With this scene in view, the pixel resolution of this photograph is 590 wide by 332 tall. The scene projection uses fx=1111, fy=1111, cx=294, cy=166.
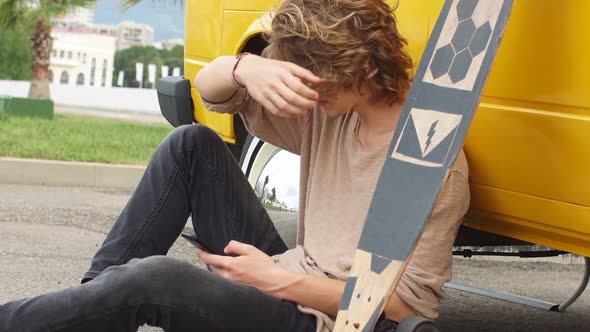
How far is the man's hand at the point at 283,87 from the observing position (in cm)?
246

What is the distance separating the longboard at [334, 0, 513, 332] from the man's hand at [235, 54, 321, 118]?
0.71 feet

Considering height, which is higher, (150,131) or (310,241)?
(310,241)

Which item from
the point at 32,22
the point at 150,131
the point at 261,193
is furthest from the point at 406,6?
the point at 32,22

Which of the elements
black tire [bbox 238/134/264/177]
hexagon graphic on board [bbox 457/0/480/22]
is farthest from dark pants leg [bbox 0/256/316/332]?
black tire [bbox 238/134/264/177]

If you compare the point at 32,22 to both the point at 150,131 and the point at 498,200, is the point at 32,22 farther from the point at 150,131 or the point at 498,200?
the point at 498,200

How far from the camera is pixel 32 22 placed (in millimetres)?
17844

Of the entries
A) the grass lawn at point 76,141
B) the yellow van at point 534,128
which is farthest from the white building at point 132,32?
the yellow van at point 534,128

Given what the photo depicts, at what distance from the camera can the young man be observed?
2.41m

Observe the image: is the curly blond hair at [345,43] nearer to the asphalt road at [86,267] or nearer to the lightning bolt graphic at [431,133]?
the lightning bolt graphic at [431,133]

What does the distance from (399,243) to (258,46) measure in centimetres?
168

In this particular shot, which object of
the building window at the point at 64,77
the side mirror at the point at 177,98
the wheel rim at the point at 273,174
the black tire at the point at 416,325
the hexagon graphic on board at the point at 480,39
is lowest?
the building window at the point at 64,77

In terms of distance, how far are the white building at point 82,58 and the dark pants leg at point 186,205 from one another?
4853 cm

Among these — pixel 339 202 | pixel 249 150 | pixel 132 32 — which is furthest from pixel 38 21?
pixel 132 32

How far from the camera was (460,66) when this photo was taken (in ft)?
8.02
